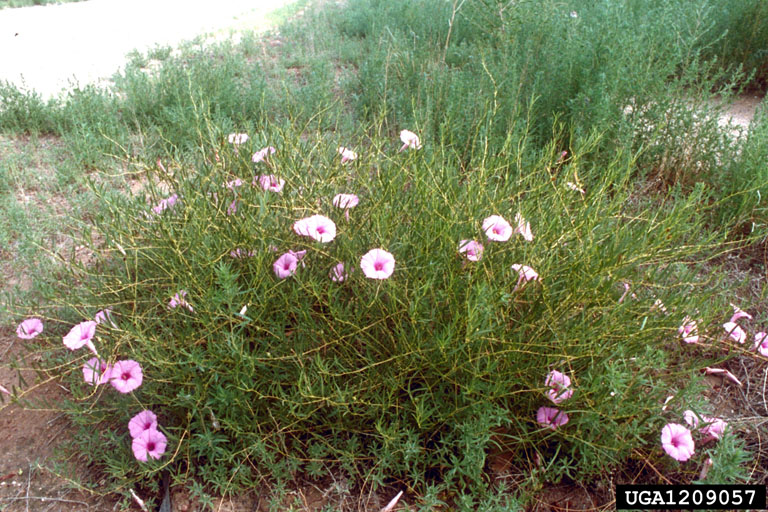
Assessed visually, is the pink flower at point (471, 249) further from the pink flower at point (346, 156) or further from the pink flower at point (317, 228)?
the pink flower at point (346, 156)

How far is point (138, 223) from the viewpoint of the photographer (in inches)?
84.6

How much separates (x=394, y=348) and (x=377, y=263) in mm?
320

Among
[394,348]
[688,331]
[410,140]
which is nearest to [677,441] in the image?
[688,331]

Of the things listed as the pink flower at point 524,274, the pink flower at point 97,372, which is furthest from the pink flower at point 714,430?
the pink flower at point 97,372

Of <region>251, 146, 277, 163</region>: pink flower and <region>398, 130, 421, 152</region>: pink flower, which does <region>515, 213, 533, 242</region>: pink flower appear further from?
<region>251, 146, 277, 163</region>: pink flower

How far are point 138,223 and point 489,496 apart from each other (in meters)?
1.55

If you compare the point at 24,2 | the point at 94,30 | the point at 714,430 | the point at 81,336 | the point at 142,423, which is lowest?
the point at 24,2

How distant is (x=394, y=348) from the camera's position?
6.28 ft

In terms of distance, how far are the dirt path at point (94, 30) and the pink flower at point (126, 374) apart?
4.02 metres

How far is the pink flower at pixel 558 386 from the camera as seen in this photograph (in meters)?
1.70

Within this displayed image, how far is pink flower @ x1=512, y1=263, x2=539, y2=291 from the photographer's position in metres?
1.78

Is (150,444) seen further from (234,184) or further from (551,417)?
(551,417)

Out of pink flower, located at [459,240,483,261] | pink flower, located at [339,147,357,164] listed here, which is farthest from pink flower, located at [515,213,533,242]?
pink flower, located at [339,147,357,164]

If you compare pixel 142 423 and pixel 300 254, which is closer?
pixel 142 423
